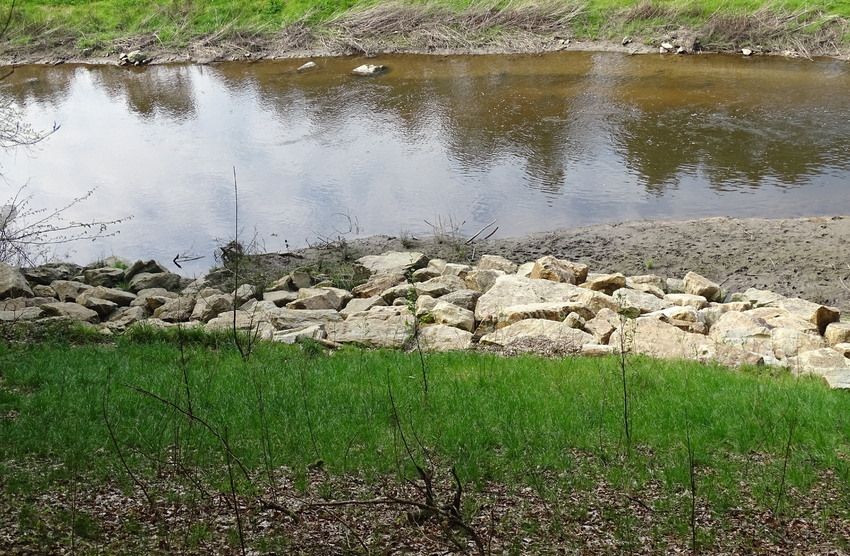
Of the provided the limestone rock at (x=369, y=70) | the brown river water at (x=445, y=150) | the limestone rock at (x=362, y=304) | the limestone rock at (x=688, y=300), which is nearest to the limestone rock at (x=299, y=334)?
the limestone rock at (x=362, y=304)

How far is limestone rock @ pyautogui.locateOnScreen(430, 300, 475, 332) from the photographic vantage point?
10648mm

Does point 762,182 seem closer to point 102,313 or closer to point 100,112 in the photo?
point 102,313

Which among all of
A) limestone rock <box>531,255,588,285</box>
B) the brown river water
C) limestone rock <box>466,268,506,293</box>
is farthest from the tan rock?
the brown river water

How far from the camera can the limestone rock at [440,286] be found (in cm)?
1209

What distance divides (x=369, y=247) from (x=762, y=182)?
8570 mm

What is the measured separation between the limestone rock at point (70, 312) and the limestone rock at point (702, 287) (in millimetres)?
8602

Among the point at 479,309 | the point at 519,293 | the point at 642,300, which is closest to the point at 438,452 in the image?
the point at 479,309

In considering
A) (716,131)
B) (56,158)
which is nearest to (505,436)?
(716,131)

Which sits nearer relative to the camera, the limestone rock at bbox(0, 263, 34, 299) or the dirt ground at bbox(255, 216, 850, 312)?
the limestone rock at bbox(0, 263, 34, 299)

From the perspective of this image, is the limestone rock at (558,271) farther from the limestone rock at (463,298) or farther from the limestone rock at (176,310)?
the limestone rock at (176,310)

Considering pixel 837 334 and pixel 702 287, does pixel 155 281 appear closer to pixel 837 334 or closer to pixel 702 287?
pixel 702 287

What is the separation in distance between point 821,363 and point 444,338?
419 centimetres

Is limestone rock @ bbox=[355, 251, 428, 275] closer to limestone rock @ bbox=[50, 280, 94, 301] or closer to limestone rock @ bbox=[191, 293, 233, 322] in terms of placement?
limestone rock @ bbox=[191, 293, 233, 322]

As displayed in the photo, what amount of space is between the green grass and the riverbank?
47 mm
